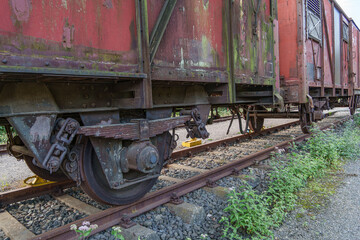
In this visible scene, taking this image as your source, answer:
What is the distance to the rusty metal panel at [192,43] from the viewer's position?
121 inches

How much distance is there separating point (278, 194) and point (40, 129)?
10.3 feet

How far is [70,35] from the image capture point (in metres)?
2.26

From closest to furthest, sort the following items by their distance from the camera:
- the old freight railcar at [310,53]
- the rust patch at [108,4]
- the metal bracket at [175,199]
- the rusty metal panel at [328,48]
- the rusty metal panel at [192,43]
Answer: the rust patch at [108,4] → the rusty metal panel at [192,43] → the metal bracket at [175,199] → the old freight railcar at [310,53] → the rusty metal panel at [328,48]

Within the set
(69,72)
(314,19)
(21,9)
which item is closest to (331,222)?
(69,72)

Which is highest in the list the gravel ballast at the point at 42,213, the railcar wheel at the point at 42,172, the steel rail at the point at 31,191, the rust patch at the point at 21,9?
the rust patch at the point at 21,9

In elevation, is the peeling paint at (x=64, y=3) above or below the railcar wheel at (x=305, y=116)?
above

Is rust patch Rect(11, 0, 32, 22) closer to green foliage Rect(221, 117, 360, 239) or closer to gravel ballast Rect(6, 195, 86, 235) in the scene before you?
gravel ballast Rect(6, 195, 86, 235)

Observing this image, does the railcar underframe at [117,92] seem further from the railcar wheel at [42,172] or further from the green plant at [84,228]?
the green plant at [84,228]

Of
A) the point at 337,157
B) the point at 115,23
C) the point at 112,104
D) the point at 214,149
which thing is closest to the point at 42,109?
the point at 112,104

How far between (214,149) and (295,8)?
14.2ft

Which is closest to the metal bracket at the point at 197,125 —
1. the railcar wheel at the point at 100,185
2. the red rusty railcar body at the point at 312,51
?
the railcar wheel at the point at 100,185

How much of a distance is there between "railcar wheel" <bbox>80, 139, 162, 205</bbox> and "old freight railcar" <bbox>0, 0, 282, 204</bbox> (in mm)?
12

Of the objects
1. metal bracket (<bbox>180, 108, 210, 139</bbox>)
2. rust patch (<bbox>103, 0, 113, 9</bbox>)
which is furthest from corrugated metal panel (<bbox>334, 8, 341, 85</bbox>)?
rust patch (<bbox>103, 0, 113, 9</bbox>)

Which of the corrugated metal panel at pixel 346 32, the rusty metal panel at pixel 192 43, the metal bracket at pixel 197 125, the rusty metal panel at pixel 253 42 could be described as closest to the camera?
the rusty metal panel at pixel 192 43
